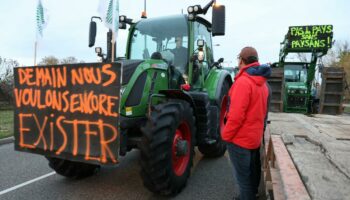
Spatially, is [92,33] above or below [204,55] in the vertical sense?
above

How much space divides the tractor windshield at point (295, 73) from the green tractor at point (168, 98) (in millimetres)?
8513

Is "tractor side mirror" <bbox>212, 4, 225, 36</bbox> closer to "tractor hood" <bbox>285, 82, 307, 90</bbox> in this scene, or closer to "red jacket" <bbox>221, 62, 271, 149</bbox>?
"red jacket" <bbox>221, 62, 271, 149</bbox>

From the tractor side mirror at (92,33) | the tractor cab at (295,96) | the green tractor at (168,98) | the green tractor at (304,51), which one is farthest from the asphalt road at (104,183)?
the tractor cab at (295,96)

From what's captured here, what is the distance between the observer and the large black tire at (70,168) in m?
4.21

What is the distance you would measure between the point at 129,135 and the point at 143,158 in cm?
58

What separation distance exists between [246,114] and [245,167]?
1.89 ft

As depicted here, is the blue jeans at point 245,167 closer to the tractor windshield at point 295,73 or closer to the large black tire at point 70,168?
the large black tire at point 70,168

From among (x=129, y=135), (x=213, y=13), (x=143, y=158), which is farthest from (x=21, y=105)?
(x=213, y=13)

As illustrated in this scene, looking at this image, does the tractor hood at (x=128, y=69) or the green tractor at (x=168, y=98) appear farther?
the tractor hood at (x=128, y=69)

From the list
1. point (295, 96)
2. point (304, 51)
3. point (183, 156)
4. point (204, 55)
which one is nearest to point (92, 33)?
point (204, 55)

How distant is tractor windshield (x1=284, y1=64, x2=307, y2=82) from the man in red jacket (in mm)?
11411

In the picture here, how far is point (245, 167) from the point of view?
120 inches

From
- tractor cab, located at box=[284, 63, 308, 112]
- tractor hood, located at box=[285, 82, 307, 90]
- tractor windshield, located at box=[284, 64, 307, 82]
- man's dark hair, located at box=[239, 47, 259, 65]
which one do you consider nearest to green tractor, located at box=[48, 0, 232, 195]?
man's dark hair, located at box=[239, 47, 259, 65]

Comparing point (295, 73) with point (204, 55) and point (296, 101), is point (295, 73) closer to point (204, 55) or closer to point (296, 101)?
point (296, 101)
